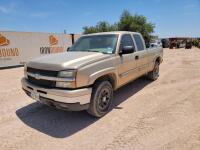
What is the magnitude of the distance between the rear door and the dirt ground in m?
0.94

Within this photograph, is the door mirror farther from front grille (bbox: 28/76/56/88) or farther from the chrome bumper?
front grille (bbox: 28/76/56/88)

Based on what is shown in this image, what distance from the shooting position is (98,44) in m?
5.18

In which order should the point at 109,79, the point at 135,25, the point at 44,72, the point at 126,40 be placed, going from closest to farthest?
the point at 44,72
the point at 109,79
the point at 126,40
the point at 135,25

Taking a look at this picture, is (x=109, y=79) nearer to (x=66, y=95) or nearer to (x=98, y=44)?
(x=98, y=44)

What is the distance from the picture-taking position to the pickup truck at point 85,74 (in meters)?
3.63

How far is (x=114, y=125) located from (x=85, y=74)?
1234 millimetres

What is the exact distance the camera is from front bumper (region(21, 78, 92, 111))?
11.7ft

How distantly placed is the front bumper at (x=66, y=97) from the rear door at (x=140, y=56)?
8.53ft

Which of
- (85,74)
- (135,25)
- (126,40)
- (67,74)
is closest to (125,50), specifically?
(126,40)

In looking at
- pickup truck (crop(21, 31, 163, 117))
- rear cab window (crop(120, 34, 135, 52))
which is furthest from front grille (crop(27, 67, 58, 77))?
rear cab window (crop(120, 34, 135, 52))

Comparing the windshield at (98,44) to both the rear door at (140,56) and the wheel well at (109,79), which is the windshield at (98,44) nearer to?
the wheel well at (109,79)

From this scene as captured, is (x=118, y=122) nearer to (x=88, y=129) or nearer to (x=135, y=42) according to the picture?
(x=88, y=129)

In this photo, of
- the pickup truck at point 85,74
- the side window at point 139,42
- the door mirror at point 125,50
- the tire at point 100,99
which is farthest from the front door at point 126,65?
the tire at point 100,99

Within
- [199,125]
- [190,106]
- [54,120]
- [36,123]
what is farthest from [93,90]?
[190,106]
